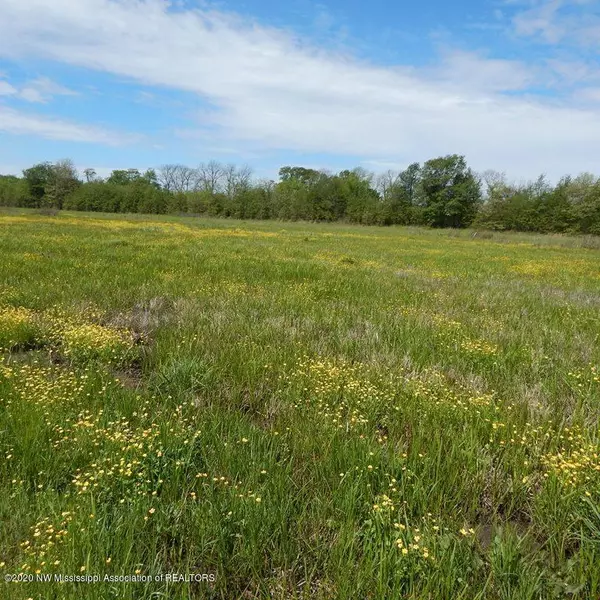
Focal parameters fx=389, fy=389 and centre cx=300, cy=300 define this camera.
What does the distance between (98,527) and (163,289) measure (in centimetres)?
746

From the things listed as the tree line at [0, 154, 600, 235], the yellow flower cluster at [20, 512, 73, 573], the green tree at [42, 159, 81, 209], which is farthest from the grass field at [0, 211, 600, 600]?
the green tree at [42, 159, 81, 209]

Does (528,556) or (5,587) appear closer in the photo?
(5,587)

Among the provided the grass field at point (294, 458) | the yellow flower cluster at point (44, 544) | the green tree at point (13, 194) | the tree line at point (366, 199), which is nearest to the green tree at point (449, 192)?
the tree line at point (366, 199)

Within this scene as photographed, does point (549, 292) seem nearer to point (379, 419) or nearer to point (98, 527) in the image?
point (379, 419)

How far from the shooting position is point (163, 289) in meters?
9.24

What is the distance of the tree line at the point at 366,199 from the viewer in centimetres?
7375

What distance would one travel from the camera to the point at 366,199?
9694 cm

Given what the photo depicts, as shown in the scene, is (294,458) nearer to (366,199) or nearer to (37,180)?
(366,199)

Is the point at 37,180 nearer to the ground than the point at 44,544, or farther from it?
farther from it

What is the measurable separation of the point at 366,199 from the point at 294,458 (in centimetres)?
9881

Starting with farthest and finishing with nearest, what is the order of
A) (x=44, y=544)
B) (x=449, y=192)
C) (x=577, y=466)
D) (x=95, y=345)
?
(x=449, y=192)
(x=95, y=345)
(x=577, y=466)
(x=44, y=544)

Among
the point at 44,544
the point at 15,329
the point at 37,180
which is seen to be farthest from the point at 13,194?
the point at 44,544

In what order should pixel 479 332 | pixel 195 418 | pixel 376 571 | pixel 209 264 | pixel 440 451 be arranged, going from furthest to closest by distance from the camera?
pixel 209 264, pixel 479 332, pixel 195 418, pixel 440 451, pixel 376 571

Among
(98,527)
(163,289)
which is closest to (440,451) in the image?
(98,527)
